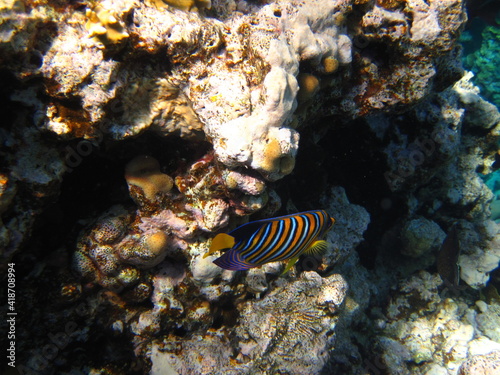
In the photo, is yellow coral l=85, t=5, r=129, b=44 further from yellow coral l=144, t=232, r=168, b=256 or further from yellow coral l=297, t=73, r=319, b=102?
yellow coral l=144, t=232, r=168, b=256

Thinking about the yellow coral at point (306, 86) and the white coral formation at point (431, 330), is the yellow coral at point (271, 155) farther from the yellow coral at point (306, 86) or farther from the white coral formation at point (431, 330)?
the white coral formation at point (431, 330)

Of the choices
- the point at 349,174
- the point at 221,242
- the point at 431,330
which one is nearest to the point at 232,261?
the point at 221,242

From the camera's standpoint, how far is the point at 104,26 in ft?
6.76

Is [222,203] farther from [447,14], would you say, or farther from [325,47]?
[447,14]

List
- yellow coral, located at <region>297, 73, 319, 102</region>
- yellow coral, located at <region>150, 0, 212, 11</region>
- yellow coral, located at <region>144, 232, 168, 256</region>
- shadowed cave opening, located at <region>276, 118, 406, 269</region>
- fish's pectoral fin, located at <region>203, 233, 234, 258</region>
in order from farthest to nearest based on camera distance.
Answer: shadowed cave opening, located at <region>276, 118, 406, 269</region> < yellow coral, located at <region>144, 232, 168, 256</region> < yellow coral, located at <region>297, 73, 319, 102</region> < yellow coral, located at <region>150, 0, 212, 11</region> < fish's pectoral fin, located at <region>203, 233, 234, 258</region>

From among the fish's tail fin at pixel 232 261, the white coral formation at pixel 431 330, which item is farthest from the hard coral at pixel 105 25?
the white coral formation at pixel 431 330

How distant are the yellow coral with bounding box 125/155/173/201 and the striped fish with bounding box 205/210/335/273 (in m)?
1.07

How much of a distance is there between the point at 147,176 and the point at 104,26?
128 cm

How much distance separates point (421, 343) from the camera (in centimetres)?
570

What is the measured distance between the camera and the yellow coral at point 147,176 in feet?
9.21

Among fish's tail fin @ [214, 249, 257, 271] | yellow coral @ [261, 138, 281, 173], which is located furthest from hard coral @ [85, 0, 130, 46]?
fish's tail fin @ [214, 249, 257, 271]

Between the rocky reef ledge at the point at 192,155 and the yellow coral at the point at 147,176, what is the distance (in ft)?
Result: 0.05

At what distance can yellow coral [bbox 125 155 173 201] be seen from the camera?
111 inches

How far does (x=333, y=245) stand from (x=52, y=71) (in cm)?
389
